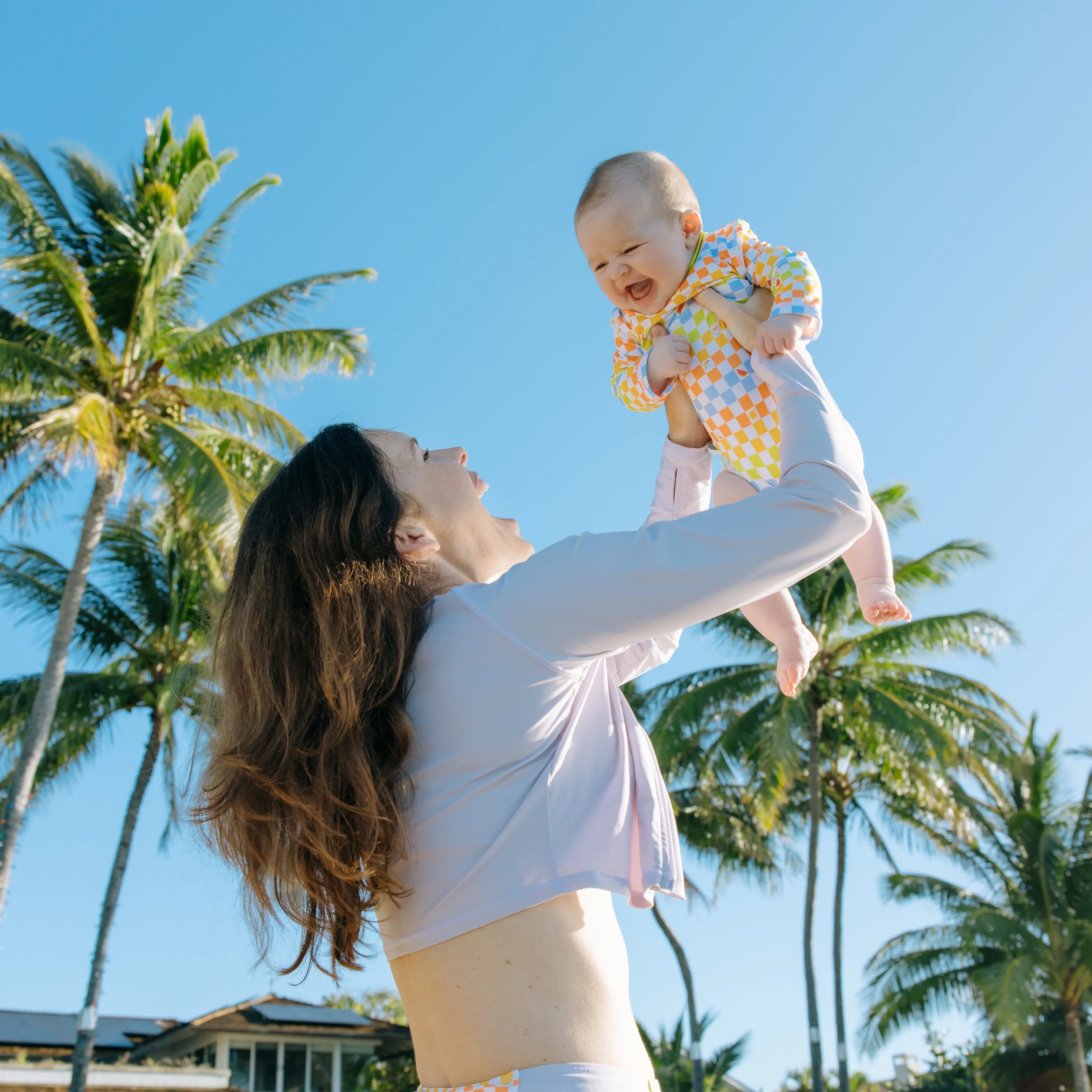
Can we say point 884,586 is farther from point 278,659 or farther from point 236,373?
point 236,373

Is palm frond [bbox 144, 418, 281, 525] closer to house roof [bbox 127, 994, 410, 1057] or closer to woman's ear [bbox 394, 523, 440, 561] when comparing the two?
woman's ear [bbox 394, 523, 440, 561]

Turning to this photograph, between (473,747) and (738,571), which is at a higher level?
(738,571)

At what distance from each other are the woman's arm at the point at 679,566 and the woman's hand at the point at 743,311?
70 cm

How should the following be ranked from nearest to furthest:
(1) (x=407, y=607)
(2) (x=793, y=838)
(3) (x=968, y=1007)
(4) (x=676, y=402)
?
(1) (x=407, y=607) → (4) (x=676, y=402) → (3) (x=968, y=1007) → (2) (x=793, y=838)

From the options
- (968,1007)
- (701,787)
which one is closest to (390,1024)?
(701,787)

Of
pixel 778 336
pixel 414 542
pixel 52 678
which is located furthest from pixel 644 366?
pixel 52 678

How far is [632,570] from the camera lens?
164cm

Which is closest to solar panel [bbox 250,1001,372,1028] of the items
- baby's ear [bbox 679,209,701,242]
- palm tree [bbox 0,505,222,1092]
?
palm tree [bbox 0,505,222,1092]

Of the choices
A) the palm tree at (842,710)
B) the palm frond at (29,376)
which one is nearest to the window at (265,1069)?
the palm tree at (842,710)

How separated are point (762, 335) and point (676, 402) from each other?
51 cm

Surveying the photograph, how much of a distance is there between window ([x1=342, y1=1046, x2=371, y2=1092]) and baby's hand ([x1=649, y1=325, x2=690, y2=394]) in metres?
26.6

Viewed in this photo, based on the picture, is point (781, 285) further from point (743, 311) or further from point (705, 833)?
point (705, 833)

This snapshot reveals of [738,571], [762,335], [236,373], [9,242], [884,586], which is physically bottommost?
[738,571]

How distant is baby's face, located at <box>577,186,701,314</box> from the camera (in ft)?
8.68
